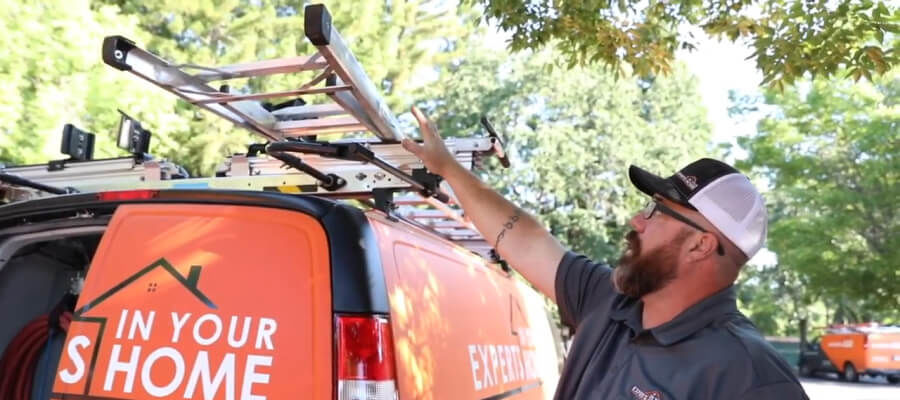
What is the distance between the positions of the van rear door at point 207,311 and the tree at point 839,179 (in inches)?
541

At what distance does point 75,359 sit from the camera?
2.56m

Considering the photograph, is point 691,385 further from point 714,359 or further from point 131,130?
point 131,130

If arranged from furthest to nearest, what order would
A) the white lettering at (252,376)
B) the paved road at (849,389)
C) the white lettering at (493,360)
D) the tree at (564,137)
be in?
the tree at (564,137), the paved road at (849,389), the white lettering at (493,360), the white lettering at (252,376)

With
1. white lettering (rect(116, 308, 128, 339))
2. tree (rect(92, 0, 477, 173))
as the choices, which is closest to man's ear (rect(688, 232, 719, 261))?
white lettering (rect(116, 308, 128, 339))

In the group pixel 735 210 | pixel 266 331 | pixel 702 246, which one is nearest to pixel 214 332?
pixel 266 331

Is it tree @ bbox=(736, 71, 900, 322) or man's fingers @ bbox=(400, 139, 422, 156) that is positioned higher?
tree @ bbox=(736, 71, 900, 322)

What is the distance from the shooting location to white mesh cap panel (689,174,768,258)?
2178 mm

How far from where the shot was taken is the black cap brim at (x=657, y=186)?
2272mm

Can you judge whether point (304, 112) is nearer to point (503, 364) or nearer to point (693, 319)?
point (503, 364)

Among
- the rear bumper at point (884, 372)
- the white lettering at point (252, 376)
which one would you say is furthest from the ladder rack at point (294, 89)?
the rear bumper at point (884, 372)

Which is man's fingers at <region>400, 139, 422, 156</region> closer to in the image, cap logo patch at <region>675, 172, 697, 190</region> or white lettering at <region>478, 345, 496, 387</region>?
cap logo patch at <region>675, 172, 697, 190</region>

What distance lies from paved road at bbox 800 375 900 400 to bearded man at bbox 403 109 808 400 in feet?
56.4

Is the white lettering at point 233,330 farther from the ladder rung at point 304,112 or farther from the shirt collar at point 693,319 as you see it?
the shirt collar at point 693,319

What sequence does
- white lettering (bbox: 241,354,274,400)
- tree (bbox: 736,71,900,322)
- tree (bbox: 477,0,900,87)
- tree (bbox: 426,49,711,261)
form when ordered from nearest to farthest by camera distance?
white lettering (bbox: 241,354,274,400), tree (bbox: 477,0,900,87), tree (bbox: 736,71,900,322), tree (bbox: 426,49,711,261)
